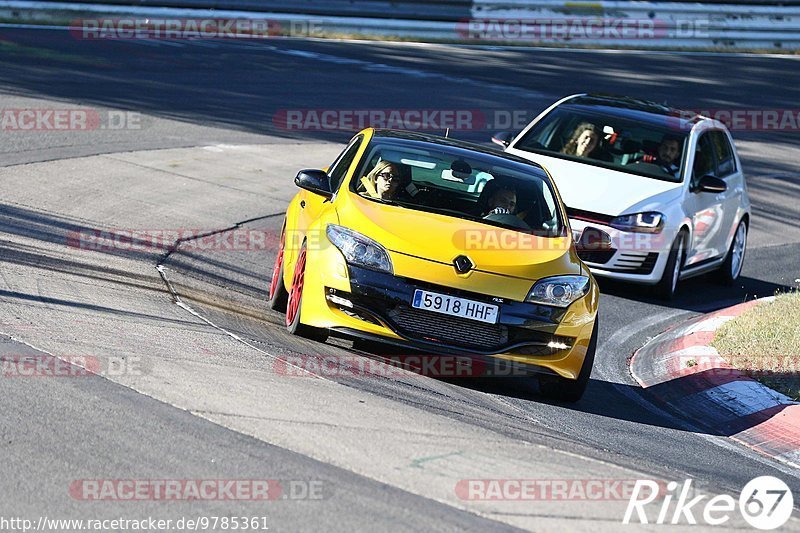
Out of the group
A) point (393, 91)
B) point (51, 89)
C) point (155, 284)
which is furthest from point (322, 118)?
point (155, 284)

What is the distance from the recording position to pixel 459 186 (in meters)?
9.30

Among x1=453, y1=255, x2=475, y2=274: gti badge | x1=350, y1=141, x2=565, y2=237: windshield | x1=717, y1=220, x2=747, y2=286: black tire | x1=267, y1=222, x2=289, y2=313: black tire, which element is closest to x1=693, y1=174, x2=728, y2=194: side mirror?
x1=717, y1=220, x2=747, y2=286: black tire

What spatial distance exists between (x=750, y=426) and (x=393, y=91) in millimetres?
13861

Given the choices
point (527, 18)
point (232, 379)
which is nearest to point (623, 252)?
point (232, 379)

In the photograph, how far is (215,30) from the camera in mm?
26250

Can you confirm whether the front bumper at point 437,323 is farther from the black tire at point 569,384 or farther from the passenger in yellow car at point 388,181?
the passenger in yellow car at point 388,181

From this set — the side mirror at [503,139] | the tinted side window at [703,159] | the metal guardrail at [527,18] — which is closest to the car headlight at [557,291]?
the tinted side window at [703,159]

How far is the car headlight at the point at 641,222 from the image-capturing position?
12055 mm

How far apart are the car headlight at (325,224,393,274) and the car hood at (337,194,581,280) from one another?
5 centimetres

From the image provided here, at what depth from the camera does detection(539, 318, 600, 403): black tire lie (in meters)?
8.38

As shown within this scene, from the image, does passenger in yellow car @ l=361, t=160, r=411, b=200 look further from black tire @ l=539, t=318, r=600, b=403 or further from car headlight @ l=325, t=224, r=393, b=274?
black tire @ l=539, t=318, r=600, b=403

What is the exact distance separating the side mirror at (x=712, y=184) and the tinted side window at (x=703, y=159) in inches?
6.5

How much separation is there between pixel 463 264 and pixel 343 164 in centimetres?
188

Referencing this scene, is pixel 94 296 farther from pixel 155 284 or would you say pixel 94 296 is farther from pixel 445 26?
pixel 445 26
